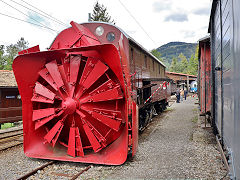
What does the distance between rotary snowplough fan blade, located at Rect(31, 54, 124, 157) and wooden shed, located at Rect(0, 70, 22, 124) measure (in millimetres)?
5717

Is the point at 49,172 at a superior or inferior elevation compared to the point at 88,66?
inferior

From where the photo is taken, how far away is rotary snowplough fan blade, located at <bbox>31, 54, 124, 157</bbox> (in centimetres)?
419

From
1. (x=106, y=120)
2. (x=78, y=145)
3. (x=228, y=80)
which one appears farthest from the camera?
(x=78, y=145)

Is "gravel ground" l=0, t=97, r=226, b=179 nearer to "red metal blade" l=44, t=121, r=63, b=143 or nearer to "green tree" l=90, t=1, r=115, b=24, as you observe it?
"red metal blade" l=44, t=121, r=63, b=143

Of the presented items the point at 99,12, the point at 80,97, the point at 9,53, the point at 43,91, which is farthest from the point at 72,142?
the point at 9,53

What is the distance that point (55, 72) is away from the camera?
4.37 metres

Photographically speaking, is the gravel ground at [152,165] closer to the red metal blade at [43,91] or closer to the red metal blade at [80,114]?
the red metal blade at [80,114]

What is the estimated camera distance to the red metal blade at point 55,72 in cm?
433

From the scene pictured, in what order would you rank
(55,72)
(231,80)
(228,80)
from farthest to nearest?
(55,72) < (228,80) < (231,80)

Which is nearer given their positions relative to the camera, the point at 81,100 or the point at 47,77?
the point at 81,100

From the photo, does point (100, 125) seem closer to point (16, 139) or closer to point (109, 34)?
point (109, 34)

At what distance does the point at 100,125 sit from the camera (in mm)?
4477

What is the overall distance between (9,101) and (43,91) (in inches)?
256

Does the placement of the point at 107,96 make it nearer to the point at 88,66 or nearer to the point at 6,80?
the point at 88,66
